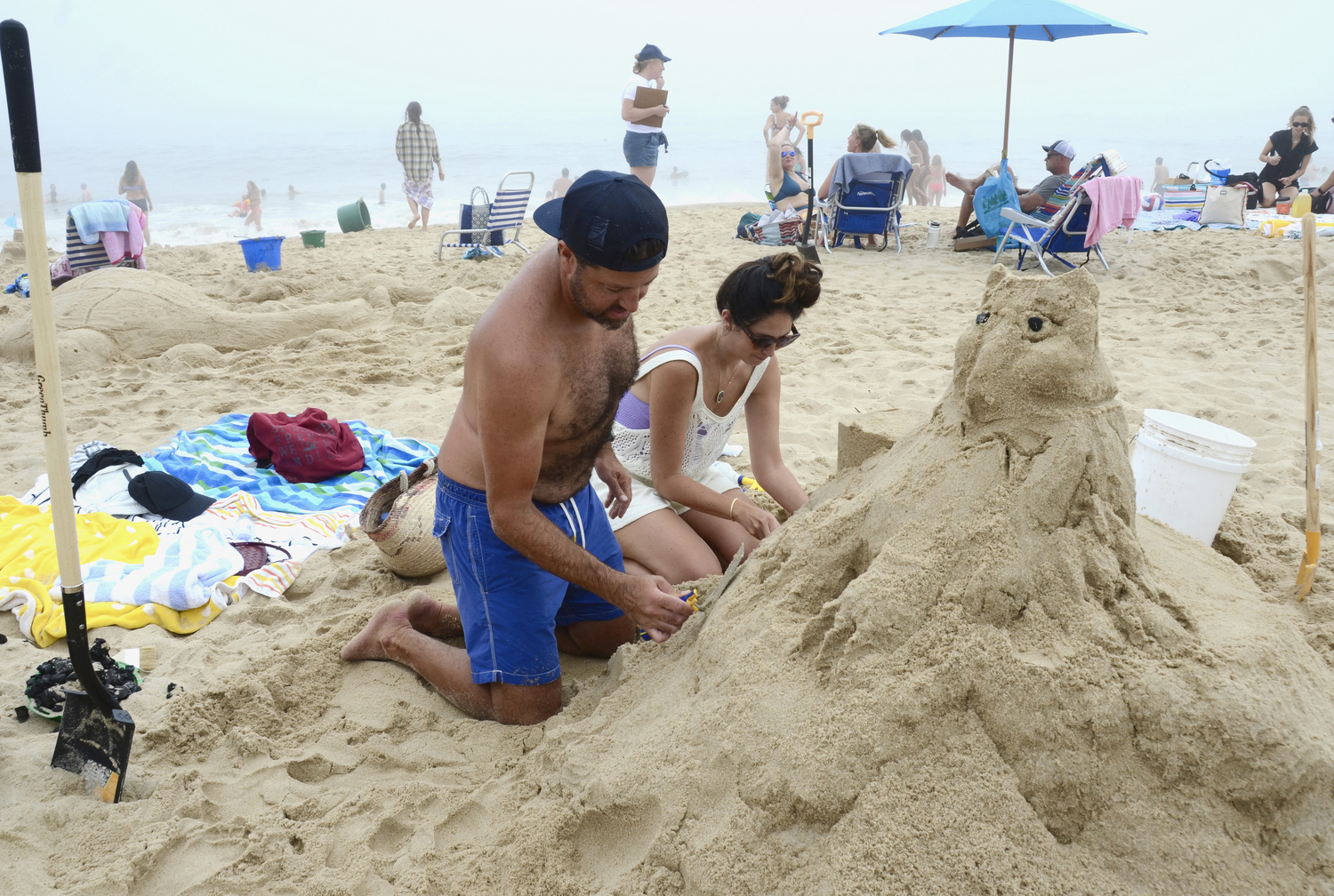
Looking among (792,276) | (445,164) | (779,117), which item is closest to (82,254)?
(792,276)

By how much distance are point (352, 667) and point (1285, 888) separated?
8.25 ft

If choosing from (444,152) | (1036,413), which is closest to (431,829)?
(1036,413)

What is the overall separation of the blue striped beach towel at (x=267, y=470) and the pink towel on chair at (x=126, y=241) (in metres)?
4.34

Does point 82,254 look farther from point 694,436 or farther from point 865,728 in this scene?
point 865,728

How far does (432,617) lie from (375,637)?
0.70ft

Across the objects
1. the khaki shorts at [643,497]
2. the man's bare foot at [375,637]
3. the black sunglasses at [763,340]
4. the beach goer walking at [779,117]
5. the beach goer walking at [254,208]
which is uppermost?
the beach goer walking at [779,117]

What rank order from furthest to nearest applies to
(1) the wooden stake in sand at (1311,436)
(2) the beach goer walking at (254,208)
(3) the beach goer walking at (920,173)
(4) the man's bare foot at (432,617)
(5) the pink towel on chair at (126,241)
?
(2) the beach goer walking at (254,208), (3) the beach goer walking at (920,173), (5) the pink towel on chair at (126,241), (4) the man's bare foot at (432,617), (1) the wooden stake in sand at (1311,436)

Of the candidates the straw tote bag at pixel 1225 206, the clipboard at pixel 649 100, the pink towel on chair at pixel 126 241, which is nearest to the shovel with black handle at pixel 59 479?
the pink towel on chair at pixel 126 241

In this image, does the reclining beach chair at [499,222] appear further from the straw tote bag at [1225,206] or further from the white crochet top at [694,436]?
the straw tote bag at [1225,206]

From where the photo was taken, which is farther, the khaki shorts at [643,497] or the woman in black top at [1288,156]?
the woman in black top at [1288,156]

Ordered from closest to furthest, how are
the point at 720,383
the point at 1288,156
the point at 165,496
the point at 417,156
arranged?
1. the point at 720,383
2. the point at 165,496
3. the point at 1288,156
4. the point at 417,156

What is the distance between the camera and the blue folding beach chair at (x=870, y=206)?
9.45 metres

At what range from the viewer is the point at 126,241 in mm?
8062

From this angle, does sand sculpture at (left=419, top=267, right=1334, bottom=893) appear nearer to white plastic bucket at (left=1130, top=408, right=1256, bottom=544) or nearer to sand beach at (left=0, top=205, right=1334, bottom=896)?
sand beach at (left=0, top=205, right=1334, bottom=896)
